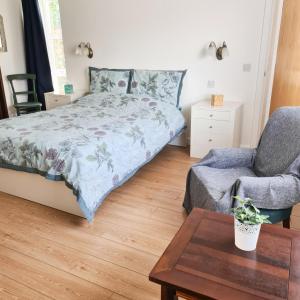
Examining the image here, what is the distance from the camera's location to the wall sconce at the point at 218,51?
131 inches

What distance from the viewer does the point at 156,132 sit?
304 cm

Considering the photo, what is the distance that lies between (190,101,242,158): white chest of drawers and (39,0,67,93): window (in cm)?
259

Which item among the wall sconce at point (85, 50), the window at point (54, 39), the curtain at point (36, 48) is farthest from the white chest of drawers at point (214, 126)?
the curtain at point (36, 48)

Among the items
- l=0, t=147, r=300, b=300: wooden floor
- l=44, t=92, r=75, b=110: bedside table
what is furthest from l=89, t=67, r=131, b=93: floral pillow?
l=0, t=147, r=300, b=300: wooden floor

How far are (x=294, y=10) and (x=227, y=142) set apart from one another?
5.19ft

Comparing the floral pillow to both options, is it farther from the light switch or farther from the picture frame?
the picture frame

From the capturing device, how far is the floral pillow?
3873mm

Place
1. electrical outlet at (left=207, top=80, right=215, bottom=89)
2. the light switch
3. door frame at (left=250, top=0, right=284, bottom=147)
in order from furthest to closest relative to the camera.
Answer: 1. electrical outlet at (left=207, top=80, right=215, bottom=89)
2. the light switch
3. door frame at (left=250, top=0, right=284, bottom=147)

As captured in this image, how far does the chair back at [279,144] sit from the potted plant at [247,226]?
88 centimetres

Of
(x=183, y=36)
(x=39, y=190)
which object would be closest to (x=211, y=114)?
(x=183, y=36)

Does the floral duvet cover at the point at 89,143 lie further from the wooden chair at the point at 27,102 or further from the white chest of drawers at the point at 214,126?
the wooden chair at the point at 27,102

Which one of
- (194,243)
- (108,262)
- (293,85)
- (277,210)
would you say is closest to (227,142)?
(293,85)

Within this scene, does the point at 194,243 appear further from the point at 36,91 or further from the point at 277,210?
the point at 36,91

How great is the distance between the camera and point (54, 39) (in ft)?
16.6
